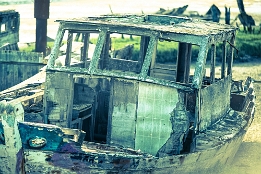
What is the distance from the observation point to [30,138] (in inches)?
281

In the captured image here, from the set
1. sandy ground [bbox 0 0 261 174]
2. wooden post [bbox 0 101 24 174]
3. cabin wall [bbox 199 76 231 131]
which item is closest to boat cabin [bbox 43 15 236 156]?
cabin wall [bbox 199 76 231 131]

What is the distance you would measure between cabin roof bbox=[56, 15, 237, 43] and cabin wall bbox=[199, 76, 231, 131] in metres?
0.92

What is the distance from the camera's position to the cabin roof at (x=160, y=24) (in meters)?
8.28

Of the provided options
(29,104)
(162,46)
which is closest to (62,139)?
(29,104)

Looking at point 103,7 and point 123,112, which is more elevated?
point 103,7

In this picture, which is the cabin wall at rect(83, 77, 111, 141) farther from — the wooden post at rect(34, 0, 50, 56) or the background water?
the background water

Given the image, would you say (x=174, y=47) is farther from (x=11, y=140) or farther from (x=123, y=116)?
(x=11, y=140)

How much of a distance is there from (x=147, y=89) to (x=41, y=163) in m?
1.99

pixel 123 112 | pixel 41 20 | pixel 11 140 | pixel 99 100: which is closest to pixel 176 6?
pixel 41 20

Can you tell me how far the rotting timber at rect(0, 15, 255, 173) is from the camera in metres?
7.23

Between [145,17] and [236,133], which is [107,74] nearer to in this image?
[145,17]

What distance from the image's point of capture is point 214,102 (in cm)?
933

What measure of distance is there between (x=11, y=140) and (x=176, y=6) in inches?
1375

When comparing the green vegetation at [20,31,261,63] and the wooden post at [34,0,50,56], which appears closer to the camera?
the wooden post at [34,0,50,56]
